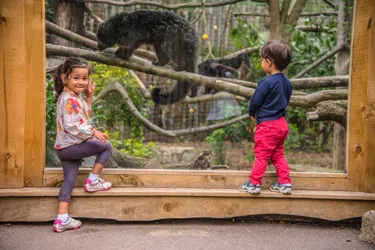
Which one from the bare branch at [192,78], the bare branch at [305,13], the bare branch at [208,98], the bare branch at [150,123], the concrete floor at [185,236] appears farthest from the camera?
the bare branch at [305,13]

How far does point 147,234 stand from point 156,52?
1913 millimetres

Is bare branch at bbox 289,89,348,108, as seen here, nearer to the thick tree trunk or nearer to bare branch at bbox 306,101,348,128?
bare branch at bbox 306,101,348,128

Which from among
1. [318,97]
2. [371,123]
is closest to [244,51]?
[318,97]

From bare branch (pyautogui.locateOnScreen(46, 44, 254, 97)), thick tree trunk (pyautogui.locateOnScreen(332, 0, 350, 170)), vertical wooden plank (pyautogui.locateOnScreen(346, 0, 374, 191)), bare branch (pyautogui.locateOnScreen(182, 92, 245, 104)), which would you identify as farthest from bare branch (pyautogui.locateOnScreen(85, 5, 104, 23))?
thick tree trunk (pyautogui.locateOnScreen(332, 0, 350, 170))

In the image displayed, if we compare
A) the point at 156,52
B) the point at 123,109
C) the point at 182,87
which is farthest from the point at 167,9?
the point at 123,109

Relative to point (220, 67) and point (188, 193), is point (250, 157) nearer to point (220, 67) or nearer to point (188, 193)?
point (220, 67)

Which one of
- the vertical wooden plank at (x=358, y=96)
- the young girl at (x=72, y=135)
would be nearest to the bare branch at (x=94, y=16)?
the young girl at (x=72, y=135)

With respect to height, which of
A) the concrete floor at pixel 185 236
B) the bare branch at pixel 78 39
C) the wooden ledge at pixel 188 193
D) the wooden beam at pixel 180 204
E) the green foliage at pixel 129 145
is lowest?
the concrete floor at pixel 185 236

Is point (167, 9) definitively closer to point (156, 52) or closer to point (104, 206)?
point (156, 52)

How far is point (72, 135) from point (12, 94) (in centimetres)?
49

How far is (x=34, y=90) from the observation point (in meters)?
2.47

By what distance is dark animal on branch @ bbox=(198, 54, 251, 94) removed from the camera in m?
3.73

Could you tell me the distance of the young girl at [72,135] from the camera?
2270 millimetres

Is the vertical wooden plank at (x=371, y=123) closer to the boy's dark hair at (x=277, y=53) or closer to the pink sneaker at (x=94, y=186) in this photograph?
the boy's dark hair at (x=277, y=53)
